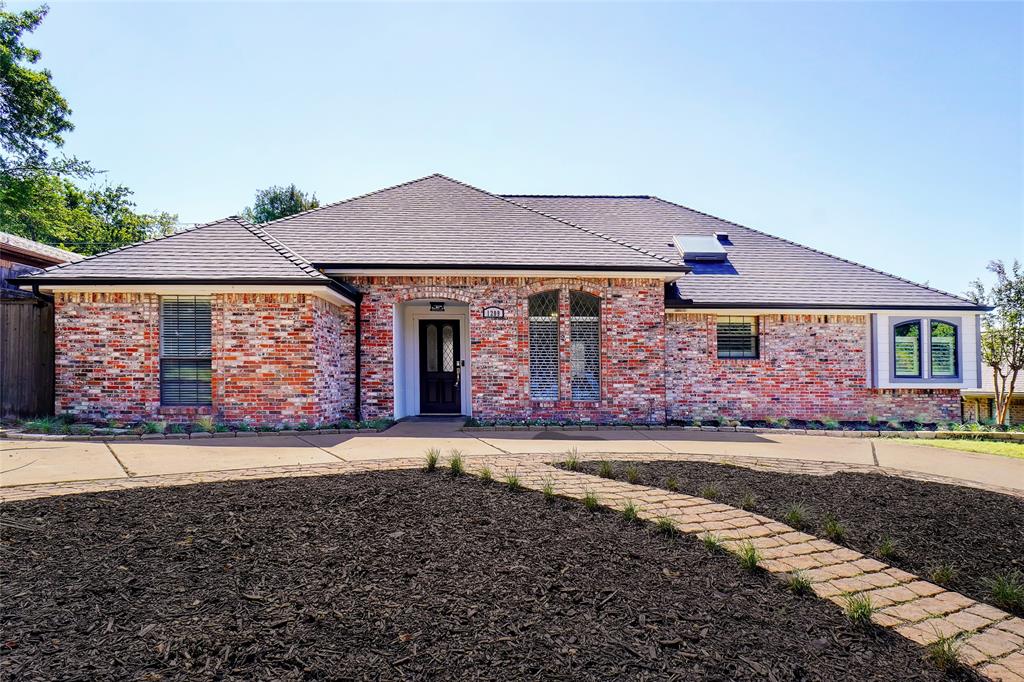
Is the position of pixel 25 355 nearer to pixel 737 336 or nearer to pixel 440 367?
pixel 440 367

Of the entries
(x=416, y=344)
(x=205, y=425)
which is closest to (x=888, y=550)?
(x=205, y=425)

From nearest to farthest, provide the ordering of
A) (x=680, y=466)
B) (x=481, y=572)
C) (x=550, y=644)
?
(x=550, y=644), (x=481, y=572), (x=680, y=466)

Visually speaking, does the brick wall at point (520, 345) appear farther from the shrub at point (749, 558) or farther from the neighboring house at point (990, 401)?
the neighboring house at point (990, 401)

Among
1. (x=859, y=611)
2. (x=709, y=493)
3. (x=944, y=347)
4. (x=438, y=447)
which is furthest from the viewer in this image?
(x=944, y=347)

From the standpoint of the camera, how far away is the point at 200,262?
10297mm

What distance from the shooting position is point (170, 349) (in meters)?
10.1

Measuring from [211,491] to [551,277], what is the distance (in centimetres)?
→ 805

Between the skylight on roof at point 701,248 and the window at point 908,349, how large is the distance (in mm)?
4366

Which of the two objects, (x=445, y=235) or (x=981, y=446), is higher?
(x=445, y=235)

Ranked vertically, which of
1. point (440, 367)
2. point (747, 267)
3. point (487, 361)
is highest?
point (747, 267)

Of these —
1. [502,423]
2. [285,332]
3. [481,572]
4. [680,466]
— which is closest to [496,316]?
[502,423]

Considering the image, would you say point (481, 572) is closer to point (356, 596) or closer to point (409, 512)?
point (356, 596)

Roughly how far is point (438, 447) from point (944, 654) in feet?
19.8

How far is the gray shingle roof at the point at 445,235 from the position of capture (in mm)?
11523
